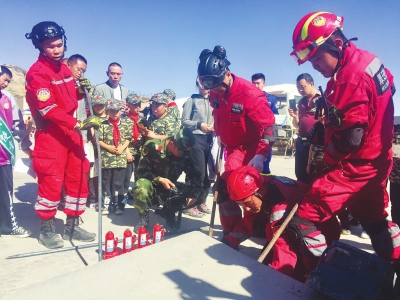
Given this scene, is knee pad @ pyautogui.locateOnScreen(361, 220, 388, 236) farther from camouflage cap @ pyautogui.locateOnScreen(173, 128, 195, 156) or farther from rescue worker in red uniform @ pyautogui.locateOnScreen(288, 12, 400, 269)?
camouflage cap @ pyautogui.locateOnScreen(173, 128, 195, 156)

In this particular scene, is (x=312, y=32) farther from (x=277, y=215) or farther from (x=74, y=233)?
(x=74, y=233)

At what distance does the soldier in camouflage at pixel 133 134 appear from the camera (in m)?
5.41

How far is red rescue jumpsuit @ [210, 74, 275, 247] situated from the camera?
10.8 ft

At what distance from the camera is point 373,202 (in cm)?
250

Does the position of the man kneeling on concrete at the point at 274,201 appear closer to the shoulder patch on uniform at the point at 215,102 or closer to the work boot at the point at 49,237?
the shoulder patch on uniform at the point at 215,102

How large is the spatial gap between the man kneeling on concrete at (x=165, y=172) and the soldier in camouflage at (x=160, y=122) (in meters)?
0.92

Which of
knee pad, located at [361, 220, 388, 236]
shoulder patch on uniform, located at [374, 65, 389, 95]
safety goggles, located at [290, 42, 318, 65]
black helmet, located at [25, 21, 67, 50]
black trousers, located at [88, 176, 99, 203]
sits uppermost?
black helmet, located at [25, 21, 67, 50]

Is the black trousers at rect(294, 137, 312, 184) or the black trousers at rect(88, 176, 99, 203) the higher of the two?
the black trousers at rect(294, 137, 312, 184)

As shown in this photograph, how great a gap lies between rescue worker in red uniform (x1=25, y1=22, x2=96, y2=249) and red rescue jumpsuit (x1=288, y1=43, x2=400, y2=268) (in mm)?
2427

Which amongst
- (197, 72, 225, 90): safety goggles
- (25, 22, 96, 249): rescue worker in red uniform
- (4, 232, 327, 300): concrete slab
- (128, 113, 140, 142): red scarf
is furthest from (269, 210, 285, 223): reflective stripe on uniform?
(128, 113, 140, 142): red scarf

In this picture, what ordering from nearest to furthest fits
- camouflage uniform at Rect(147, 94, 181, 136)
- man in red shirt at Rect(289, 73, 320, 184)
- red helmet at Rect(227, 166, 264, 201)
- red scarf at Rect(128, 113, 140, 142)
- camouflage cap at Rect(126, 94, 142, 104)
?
red helmet at Rect(227, 166, 264, 201) < man in red shirt at Rect(289, 73, 320, 184) < camouflage uniform at Rect(147, 94, 181, 136) < red scarf at Rect(128, 113, 140, 142) < camouflage cap at Rect(126, 94, 142, 104)

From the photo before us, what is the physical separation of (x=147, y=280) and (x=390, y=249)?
5.72 ft

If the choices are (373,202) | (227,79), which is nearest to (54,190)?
(227,79)

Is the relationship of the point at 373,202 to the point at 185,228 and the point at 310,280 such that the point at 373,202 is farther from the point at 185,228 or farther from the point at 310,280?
the point at 185,228
